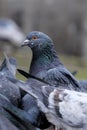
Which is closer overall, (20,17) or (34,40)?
(34,40)

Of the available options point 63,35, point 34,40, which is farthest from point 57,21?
point 34,40

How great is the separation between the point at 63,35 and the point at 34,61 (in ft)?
107

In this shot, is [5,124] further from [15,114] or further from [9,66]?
[9,66]

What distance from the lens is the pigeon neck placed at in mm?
6348

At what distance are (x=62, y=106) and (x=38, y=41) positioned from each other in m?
0.91

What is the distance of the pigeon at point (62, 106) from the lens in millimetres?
5688

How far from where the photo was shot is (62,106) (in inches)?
226

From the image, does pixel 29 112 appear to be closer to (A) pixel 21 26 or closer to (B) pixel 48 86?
(B) pixel 48 86

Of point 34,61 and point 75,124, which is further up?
point 34,61

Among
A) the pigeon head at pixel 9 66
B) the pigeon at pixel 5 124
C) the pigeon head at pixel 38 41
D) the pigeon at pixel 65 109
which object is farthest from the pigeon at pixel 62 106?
the pigeon head at pixel 38 41

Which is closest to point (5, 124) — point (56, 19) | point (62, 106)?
point (62, 106)

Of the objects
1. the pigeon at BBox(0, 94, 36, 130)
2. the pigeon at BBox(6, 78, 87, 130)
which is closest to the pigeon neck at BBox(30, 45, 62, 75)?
the pigeon at BBox(6, 78, 87, 130)

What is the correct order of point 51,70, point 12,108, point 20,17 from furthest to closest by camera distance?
point 20,17
point 51,70
point 12,108

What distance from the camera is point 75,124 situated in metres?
5.69
